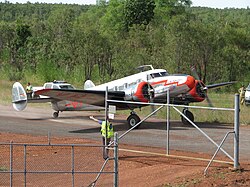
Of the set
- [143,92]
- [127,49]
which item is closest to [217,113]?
[143,92]

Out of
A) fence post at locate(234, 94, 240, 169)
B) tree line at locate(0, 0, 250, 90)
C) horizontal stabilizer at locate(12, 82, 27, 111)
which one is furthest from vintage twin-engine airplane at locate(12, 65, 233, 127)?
tree line at locate(0, 0, 250, 90)

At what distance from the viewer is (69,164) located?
22.9 metres

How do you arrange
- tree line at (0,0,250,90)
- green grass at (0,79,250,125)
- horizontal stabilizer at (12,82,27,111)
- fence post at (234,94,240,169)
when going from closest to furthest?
fence post at (234,94,240,169)
horizontal stabilizer at (12,82,27,111)
green grass at (0,79,250,125)
tree line at (0,0,250,90)

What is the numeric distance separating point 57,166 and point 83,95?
9.37 m

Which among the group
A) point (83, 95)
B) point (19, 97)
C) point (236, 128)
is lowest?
point (236, 128)

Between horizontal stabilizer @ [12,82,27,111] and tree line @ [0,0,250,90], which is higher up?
tree line @ [0,0,250,90]

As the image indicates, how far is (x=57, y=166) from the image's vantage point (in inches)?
882

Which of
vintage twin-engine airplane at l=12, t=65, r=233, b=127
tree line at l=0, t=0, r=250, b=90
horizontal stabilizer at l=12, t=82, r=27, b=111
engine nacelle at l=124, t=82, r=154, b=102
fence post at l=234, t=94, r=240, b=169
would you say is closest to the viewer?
fence post at l=234, t=94, r=240, b=169

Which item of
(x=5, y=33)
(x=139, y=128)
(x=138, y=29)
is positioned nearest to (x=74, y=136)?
(x=139, y=128)

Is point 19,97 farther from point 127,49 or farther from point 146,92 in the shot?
point 127,49

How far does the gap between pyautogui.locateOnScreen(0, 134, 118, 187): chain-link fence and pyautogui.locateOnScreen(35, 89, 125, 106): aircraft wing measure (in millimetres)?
4321

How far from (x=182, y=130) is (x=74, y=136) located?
17.9 feet

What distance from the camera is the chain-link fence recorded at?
19.5 m

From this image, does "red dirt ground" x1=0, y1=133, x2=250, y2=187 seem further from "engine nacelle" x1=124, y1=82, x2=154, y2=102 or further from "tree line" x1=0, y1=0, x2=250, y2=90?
"tree line" x1=0, y1=0, x2=250, y2=90
